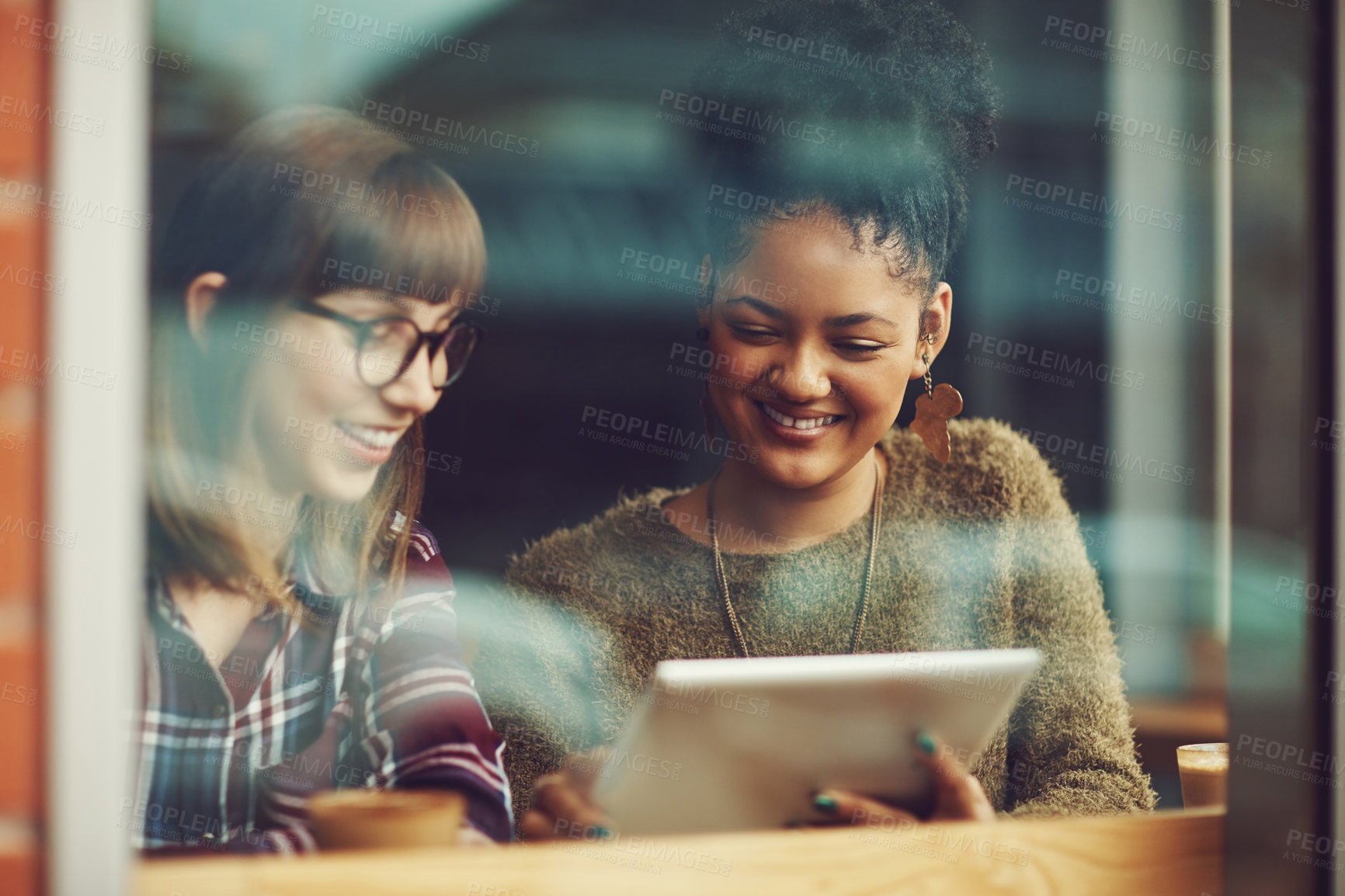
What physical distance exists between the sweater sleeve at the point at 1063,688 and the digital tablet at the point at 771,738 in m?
0.24

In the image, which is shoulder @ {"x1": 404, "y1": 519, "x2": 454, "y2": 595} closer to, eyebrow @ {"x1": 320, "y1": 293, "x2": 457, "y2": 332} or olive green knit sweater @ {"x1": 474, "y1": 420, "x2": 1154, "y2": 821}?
olive green knit sweater @ {"x1": 474, "y1": 420, "x2": 1154, "y2": 821}

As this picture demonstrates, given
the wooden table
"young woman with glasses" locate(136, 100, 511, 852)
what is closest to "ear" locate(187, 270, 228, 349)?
"young woman with glasses" locate(136, 100, 511, 852)

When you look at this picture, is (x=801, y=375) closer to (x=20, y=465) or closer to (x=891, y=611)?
(x=891, y=611)

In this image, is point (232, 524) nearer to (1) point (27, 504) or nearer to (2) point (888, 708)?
(1) point (27, 504)

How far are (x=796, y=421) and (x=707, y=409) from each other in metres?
0.13

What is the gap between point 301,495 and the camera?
1.32 metres

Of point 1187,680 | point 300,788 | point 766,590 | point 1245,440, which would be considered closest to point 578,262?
point 766,590

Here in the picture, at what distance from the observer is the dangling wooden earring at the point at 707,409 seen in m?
1.52

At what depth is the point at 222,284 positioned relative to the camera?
4.17 feet

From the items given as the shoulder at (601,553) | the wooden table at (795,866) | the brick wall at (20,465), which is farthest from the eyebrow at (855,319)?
the brick wall at (20,465)

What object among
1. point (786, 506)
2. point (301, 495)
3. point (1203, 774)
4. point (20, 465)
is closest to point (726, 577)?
point (786, 506)

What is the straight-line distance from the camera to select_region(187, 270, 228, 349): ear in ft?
4.12

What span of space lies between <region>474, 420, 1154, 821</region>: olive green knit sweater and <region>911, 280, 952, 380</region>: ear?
11cm

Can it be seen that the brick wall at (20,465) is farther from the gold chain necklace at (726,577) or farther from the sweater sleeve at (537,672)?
the gold chain necklace at (726,577)
